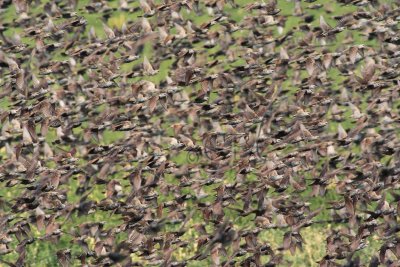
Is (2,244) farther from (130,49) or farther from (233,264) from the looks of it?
(130,49)

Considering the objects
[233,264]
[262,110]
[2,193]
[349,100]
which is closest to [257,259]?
[233,264]

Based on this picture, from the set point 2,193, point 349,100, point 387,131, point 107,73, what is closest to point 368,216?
point 387,131

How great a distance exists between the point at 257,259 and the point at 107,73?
11.6 ft

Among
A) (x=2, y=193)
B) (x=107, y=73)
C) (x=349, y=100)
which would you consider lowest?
(x=2, y=193)

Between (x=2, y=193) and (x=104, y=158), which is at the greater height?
(x=104, y=158)

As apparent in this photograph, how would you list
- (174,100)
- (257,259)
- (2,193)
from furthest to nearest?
1. (2,193)
2. (174,100)
3. (257,259)

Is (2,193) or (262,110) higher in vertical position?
(262,110)

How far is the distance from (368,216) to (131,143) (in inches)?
111

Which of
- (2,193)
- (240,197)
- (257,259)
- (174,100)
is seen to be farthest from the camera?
(2,193)

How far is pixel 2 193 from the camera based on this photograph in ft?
53.7

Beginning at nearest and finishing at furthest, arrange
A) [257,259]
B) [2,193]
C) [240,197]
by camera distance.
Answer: [257,259] < [240,197] < [2,193]

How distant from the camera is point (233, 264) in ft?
40.9

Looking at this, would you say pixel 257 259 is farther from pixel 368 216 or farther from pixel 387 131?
pixel 387 131

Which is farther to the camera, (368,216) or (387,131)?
(387,131)
